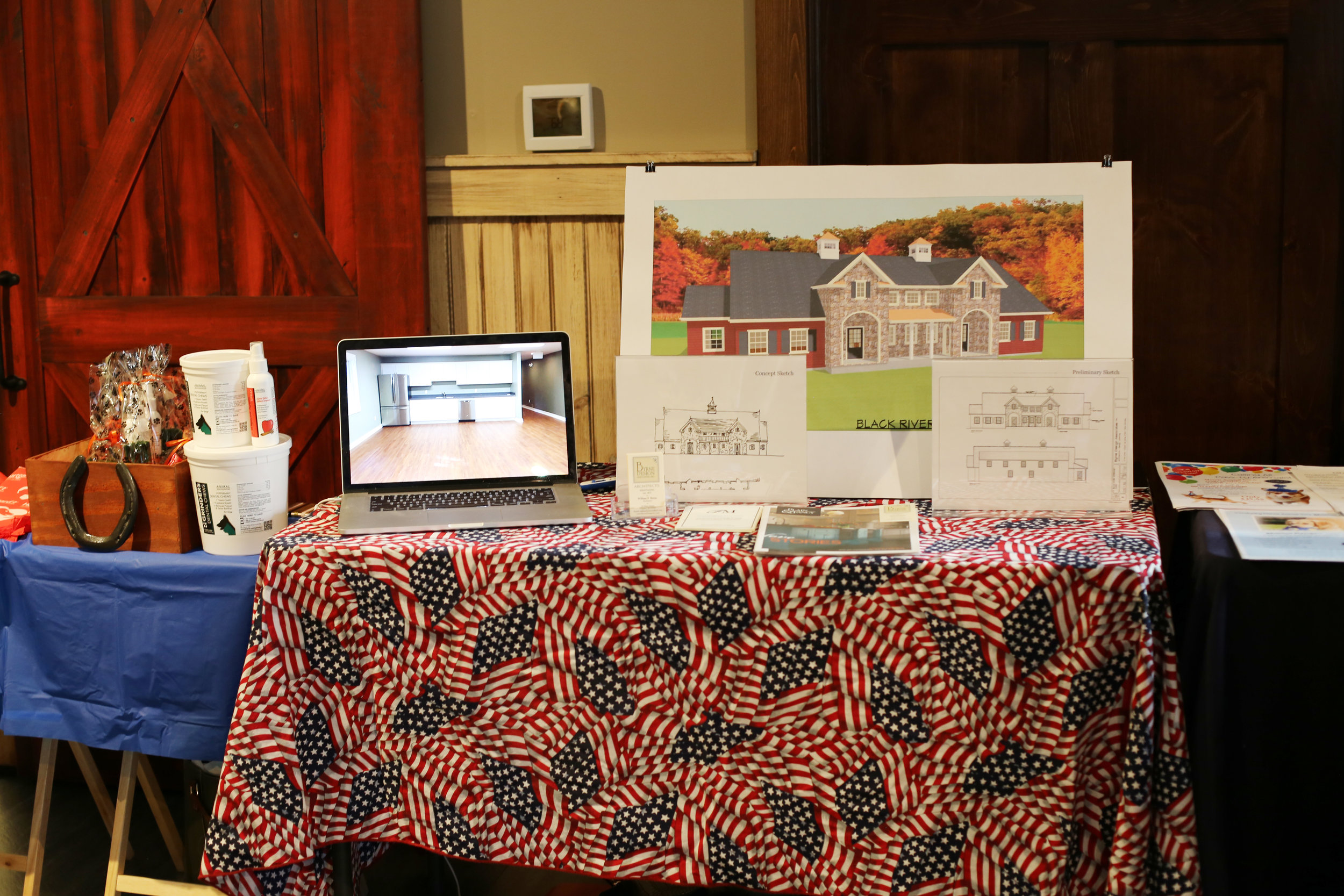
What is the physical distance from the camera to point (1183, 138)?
2.04m

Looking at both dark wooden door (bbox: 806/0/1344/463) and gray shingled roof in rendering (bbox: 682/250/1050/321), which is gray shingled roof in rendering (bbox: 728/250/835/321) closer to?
gray shingled roof in rendering (bbox: 682/250/1050/321)

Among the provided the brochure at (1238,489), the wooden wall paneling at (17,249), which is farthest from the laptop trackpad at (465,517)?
the wooden wall paneling at (17,249)

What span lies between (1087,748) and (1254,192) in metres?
1.28

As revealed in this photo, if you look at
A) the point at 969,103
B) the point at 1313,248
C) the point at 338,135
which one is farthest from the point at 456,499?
the point at 1313,248

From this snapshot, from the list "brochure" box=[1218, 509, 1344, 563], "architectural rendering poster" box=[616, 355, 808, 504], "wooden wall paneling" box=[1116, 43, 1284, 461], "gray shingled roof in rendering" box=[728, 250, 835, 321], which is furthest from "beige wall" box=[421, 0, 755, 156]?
"brochure" box=[1218, 509, 1344, 563]

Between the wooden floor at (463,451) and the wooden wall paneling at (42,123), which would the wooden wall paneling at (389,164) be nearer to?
the wooden floor at (463,451)

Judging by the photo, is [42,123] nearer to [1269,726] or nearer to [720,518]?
[720,518]

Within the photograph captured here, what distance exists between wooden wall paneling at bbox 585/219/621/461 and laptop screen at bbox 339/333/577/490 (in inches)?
12.3

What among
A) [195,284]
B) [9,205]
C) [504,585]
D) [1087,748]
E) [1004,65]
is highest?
[1004,65]

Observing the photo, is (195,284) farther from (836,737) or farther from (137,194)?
(836,737)

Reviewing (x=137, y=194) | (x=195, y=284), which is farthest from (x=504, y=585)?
(x=137, y=194)

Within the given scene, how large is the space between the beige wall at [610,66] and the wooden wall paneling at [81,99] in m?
0.75

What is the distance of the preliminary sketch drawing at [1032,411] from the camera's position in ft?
5.55

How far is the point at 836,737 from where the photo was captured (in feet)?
4.93
